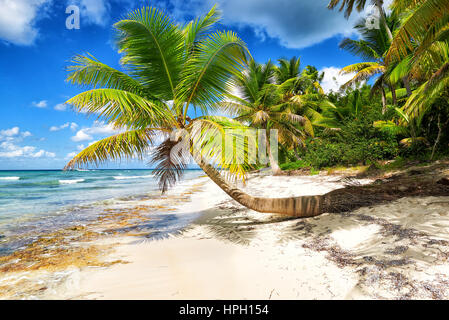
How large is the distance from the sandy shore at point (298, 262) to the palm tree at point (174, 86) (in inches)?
39.8

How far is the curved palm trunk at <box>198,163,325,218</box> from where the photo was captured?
4172 mm

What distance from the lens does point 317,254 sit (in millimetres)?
2742

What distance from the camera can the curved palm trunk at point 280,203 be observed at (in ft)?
13.7

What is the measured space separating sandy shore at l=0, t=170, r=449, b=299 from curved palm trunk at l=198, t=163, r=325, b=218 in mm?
229

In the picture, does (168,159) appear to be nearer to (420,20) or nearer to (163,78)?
(163,78)

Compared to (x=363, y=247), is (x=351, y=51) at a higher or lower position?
higher

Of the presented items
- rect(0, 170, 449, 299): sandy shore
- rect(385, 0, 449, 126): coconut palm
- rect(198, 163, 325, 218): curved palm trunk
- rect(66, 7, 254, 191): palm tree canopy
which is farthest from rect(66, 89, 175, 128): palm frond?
rect(385, 0, 449, 126): coconut palm

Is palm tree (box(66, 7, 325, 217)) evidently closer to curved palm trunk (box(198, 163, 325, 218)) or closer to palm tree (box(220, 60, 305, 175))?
curved palm trunk (box(198, 163, 325, 218))

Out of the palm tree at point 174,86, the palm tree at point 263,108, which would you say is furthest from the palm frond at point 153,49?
the palm tree at point 263,108

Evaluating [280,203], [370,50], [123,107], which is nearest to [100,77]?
[123,107]

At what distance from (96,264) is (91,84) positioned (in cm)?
321
